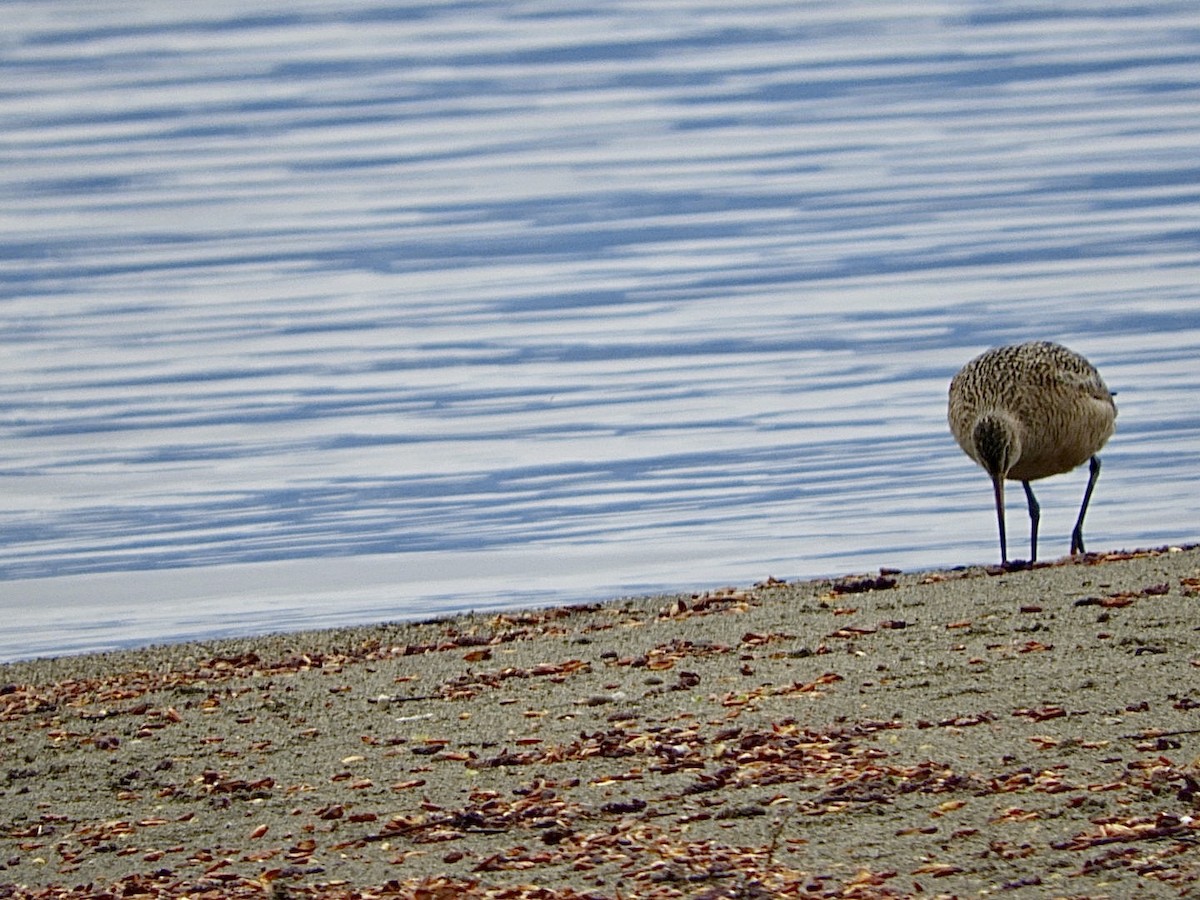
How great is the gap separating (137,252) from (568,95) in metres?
23.3

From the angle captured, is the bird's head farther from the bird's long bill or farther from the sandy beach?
the sandy beach

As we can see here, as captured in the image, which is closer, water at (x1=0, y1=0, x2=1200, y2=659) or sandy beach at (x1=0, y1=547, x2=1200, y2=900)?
sandy beach at (x1=0, y1=547, x2=1200, y2=900)

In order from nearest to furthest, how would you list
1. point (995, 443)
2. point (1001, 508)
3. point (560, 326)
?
1. point (1001, 508)
2. point (995, 443)
3. point (560, 326)

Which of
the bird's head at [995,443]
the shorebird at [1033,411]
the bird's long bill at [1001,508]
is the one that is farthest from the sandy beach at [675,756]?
the shorebird at [1033,411]

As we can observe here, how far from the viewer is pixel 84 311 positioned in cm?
2895

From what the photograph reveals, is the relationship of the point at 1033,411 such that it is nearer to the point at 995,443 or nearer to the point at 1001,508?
the point at 995,443

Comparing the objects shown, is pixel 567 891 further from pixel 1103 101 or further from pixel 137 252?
pixel 1103 101

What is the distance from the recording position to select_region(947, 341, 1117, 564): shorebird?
12977 mm

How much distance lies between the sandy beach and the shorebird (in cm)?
193

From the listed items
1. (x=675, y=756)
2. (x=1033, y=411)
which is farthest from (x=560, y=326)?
(x=675, y=756)

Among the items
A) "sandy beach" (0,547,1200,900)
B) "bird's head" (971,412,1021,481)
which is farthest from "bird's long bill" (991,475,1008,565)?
"sandy beach" (0,547,1200,900)

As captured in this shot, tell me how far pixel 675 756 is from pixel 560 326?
18.8 metres

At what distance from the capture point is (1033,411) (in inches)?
519

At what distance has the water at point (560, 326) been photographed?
15.7m
